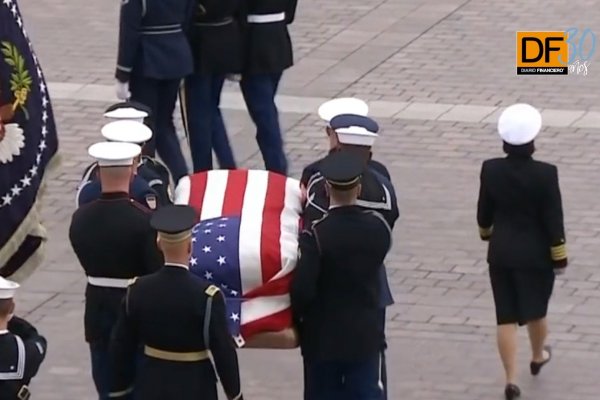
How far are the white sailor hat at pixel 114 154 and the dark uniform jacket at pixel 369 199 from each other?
0.77 meters

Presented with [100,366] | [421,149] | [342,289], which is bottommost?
[421,149]

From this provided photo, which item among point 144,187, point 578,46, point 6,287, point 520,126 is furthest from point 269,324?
point 578,46

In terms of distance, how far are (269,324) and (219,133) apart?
380cm

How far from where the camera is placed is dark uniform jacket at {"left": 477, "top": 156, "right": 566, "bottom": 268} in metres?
7.52

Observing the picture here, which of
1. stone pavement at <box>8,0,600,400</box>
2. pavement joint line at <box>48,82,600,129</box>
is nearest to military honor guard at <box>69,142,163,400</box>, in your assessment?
stone pavement at <box>8,0,600,400</box>

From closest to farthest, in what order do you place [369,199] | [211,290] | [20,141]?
[20,141] → [211,290] → [369,199]

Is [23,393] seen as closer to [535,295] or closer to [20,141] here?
[20,141]

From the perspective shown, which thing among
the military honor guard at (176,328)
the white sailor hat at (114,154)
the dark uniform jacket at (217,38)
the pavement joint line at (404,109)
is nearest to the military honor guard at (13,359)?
the military honor guard at (176,328)

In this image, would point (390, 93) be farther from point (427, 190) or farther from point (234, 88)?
point (427, 190)

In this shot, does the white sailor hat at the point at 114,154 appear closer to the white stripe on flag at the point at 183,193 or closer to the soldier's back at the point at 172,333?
the white stripe on flag at the point at 183,193

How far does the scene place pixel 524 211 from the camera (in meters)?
7.59

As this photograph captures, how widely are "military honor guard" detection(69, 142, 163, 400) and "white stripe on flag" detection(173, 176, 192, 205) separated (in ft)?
0.76

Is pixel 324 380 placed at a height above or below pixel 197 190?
below

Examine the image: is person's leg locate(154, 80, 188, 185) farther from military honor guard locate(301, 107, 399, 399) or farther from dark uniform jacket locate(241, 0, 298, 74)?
military honor guard locate(301, 107, 399, 399)
